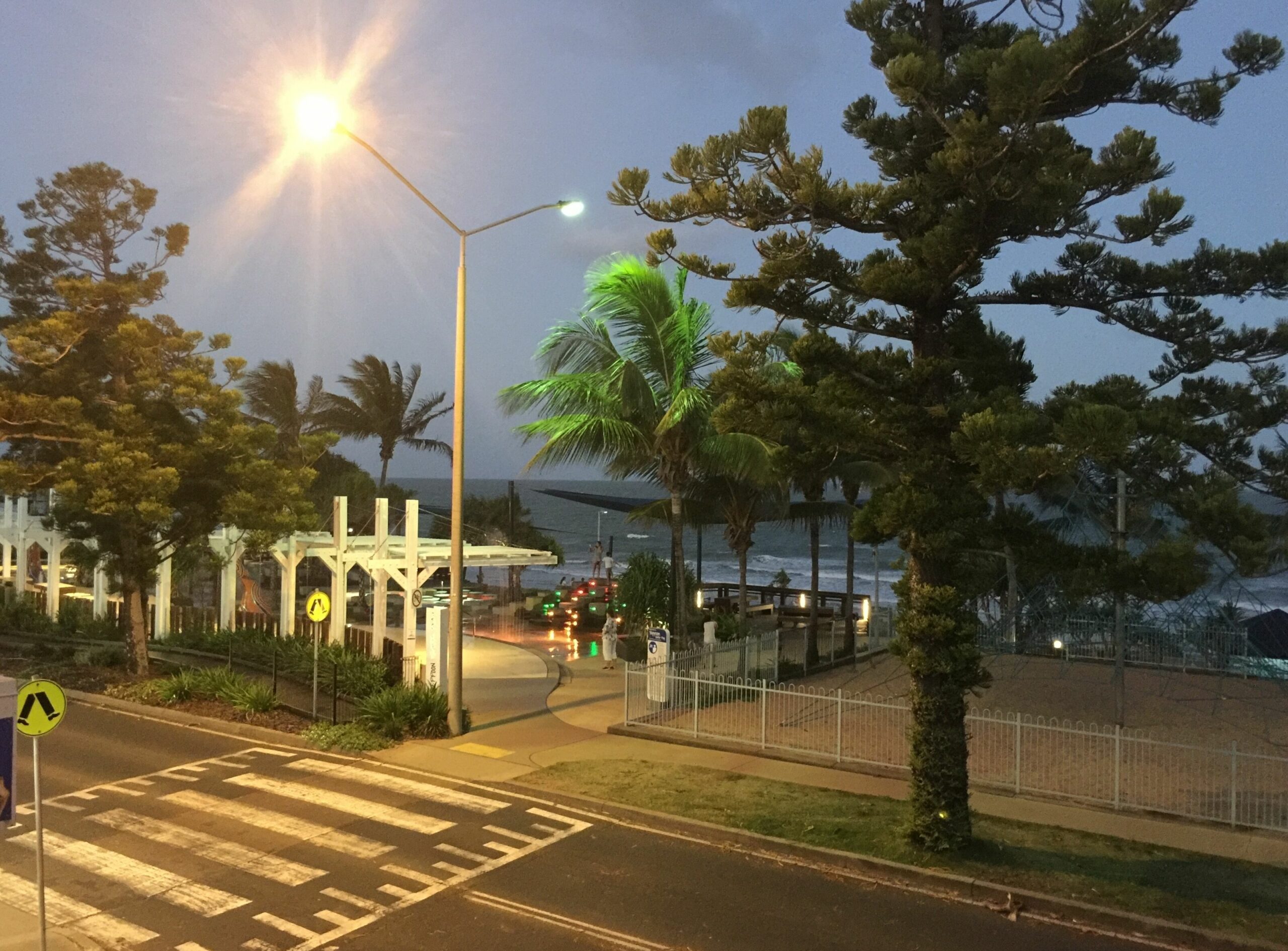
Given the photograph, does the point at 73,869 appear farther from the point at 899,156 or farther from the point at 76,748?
the point at 899,156

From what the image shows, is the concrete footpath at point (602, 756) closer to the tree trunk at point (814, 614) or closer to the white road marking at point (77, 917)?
the tree trunk at point (814, 614)

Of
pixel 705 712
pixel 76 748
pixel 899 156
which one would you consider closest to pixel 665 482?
pixel 705 712

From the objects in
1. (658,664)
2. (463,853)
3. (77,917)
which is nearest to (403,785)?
(463,853)

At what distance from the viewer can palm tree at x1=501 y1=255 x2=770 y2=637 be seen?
18.5 metres

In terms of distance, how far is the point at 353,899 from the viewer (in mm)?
8625

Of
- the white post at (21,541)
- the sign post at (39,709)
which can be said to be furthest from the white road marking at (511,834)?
the white post at (21,541)

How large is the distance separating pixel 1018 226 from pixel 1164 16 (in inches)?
88.2

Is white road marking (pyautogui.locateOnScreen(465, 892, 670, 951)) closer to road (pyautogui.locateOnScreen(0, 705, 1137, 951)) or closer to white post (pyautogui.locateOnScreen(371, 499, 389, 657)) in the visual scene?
road (pyautogui.locateOnScreen(0, 705, 1137, 951))

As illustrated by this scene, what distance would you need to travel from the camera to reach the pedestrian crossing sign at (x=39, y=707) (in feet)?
25.1

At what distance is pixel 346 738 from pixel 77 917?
638cm

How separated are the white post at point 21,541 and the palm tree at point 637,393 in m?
16.5

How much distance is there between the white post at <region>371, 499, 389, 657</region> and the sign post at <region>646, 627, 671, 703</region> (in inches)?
210

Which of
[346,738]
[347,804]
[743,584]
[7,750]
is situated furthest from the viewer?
[743,584]

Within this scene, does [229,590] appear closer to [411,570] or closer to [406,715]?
[411,570]
